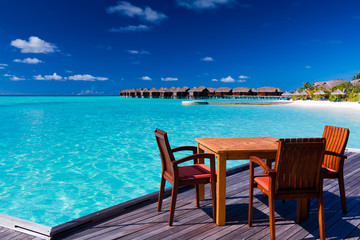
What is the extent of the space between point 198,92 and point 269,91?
20.5m

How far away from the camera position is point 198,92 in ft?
247

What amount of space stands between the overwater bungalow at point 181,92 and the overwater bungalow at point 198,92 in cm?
281

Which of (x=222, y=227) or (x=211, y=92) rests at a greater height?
(x=211, y=92)

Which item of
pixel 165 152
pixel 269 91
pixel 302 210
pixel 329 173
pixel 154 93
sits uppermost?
pixel 154 93

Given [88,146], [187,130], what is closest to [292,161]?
[88,146]

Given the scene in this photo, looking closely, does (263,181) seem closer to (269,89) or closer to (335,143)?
(335,143)

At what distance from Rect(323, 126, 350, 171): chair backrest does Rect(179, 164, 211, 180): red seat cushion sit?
4.84 feet

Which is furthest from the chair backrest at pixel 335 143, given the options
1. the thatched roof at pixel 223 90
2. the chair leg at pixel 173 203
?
the thatched roof at pixel 223 90

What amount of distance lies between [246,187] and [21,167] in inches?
288

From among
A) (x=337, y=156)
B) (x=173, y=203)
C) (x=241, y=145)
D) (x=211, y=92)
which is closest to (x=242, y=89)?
(x=211, y=92)

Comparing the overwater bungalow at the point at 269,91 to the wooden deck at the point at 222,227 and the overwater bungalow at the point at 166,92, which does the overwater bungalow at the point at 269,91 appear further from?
the wooden deck at the point at 222,227

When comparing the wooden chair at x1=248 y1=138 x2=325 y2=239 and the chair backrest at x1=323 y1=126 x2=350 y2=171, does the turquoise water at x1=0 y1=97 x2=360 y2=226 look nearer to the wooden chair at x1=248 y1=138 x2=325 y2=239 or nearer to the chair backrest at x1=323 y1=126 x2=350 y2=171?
the wooden chair at x1=248 y1=138 x2=325 y2=239

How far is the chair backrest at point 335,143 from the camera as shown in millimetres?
2779

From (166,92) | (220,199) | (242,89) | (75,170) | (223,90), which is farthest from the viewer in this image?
(166,92)
